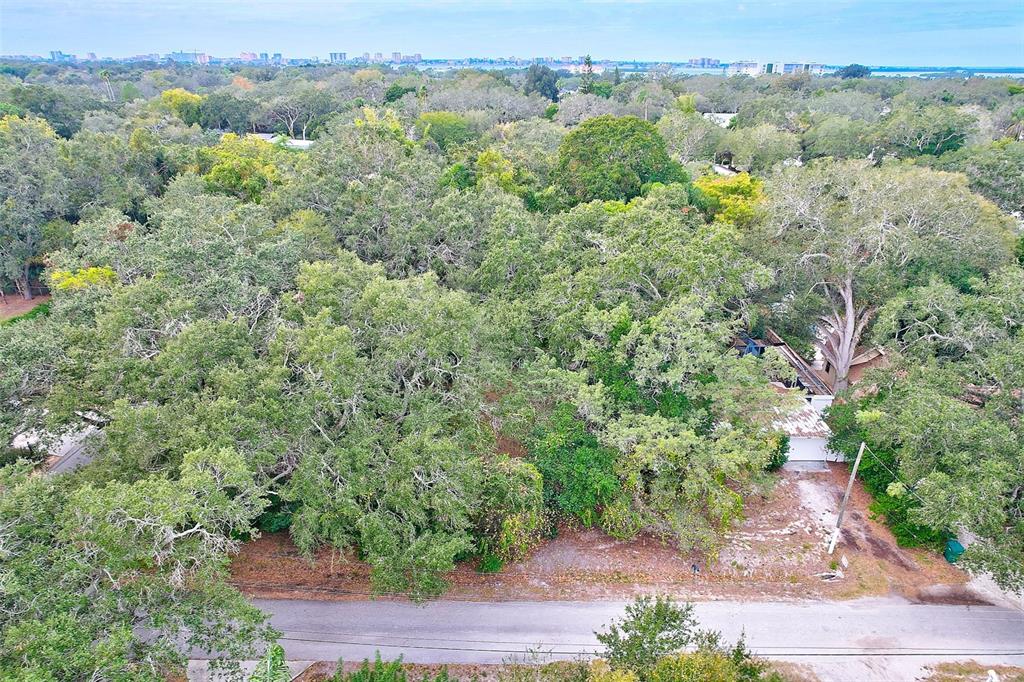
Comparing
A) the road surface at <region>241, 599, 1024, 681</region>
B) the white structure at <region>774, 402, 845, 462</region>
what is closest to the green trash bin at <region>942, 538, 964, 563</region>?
the road surface at <region>241, 599, 1024, 681</region>

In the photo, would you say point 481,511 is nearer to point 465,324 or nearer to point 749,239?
point 465,324

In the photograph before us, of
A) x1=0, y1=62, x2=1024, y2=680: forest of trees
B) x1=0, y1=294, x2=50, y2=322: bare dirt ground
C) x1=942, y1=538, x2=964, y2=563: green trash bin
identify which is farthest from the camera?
x1=0, y1=294, x2=50, y2=322: bare dirt ground

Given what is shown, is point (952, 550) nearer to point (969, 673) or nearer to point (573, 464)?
point (969, 673)

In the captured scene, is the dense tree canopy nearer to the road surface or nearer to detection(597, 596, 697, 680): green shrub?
the road surface

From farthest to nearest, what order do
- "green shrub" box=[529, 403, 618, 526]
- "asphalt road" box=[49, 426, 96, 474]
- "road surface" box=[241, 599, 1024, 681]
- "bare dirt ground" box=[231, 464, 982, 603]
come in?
"asphalt road" box=[49, 426, 96, 474], "green shrub" box=[529, 403, 618, 526], "bare dirt ground" box=[231, 464, 982, 603], "road surface" box=[241, 599, 1024, 681]

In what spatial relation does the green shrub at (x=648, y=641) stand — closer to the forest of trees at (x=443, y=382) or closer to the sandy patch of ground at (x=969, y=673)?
the forest of trees at (x=443, y=382)

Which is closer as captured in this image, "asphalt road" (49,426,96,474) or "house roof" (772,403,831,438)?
"asphalt road" (49,426,96,474)

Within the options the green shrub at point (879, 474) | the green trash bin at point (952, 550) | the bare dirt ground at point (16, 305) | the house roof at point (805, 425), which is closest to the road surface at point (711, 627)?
the green trash bin at point (952, 550)

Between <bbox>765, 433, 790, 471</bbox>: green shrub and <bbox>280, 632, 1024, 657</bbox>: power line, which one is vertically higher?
<bbox>765, 433, 790, 471</bbox>: green shrub

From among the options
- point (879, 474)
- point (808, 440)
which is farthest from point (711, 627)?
point (808, 440)
